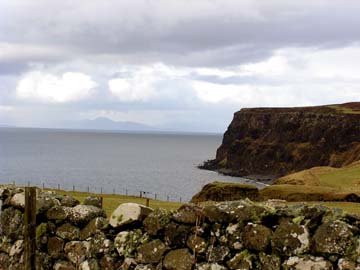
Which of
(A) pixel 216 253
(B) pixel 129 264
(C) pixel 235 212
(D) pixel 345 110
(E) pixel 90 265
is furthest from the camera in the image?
(D) pixel 345 110

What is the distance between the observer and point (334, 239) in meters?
7.84

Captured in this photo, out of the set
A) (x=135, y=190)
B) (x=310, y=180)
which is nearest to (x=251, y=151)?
(x=135, y=190)

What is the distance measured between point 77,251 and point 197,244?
264 cm

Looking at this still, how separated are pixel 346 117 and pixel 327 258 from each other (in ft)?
496

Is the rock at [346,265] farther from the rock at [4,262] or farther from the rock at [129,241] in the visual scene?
the rock at [4,262]

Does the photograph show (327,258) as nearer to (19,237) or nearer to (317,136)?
(19,237)

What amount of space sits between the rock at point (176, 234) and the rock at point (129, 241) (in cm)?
47

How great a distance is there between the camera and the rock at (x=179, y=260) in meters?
9.02

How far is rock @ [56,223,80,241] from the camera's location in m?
10.1

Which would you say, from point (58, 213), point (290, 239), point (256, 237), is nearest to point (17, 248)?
point (58, 213)

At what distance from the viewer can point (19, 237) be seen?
422 inches

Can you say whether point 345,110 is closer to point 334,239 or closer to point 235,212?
point 235,212

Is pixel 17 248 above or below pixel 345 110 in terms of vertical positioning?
below

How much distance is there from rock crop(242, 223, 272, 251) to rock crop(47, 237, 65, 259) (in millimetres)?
3984
